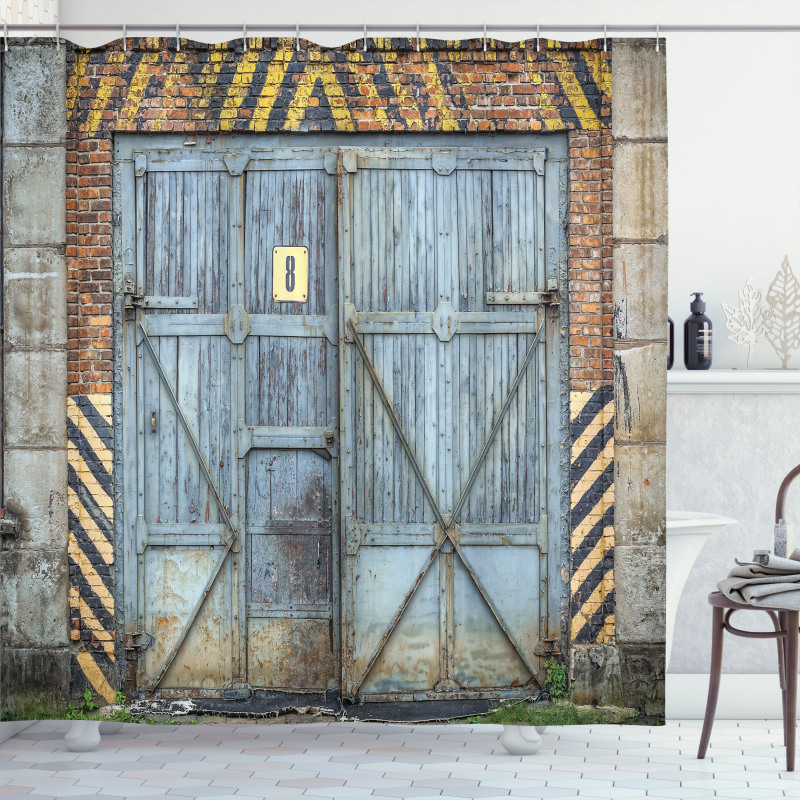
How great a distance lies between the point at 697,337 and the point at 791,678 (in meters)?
2.20

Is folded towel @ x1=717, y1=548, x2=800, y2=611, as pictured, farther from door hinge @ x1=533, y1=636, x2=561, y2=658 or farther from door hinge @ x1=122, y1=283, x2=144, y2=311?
door hinge @ x1=122, y1=283, x2=144, y2=311

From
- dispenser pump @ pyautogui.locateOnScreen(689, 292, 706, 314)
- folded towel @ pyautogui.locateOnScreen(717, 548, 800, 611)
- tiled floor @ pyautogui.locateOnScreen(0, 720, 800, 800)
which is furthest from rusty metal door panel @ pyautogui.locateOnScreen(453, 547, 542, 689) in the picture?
dispenser pump @ pyautogui.locateOnScreen(689, 292, 706, 314)

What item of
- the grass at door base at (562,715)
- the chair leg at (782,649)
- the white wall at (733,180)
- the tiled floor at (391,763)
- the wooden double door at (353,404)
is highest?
the white wall at (733,180)

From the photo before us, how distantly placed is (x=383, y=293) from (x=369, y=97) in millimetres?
958

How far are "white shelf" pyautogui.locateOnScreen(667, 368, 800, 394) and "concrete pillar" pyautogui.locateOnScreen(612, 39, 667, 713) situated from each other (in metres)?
1.16

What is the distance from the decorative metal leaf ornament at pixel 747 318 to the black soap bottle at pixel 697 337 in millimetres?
205

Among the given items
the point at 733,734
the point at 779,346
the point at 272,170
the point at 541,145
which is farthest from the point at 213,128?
the point at 733,734

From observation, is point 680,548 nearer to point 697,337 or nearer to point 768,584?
point 768,584

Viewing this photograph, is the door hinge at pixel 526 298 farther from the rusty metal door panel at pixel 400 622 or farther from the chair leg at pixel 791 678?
the chair leg at pixel 791 678

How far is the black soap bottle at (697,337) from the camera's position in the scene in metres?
6.27

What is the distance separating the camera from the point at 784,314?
6.44 m

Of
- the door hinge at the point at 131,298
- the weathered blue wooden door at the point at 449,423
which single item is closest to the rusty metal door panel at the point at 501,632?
the weathered blue wooden door at the point at 449,423

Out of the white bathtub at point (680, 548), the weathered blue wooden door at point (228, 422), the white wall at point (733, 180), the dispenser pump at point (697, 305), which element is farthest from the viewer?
the white wall at point (733, 180)

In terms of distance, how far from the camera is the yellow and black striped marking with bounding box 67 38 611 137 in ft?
16.7
